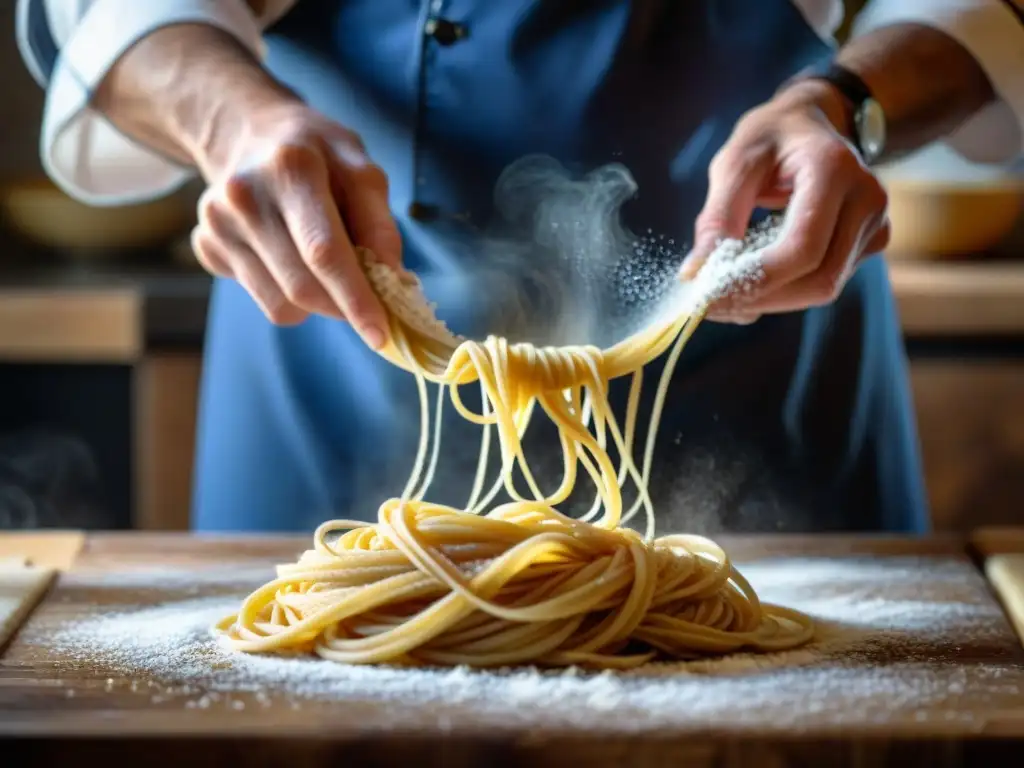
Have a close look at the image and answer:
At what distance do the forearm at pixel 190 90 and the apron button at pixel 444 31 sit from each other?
0.27 m

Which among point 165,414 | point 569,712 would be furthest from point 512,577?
point 165,414

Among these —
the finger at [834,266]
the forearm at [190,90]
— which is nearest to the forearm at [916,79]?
the finger at [834,266]

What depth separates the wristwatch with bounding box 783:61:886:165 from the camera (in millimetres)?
2039

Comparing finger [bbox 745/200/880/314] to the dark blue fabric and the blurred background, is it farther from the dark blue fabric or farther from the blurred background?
the blurred background

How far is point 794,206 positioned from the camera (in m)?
1.74

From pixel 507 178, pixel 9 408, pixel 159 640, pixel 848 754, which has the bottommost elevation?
pixel 9 408

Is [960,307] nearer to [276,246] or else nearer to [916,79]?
[916,79]

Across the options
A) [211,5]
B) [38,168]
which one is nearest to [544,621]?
[211,5]

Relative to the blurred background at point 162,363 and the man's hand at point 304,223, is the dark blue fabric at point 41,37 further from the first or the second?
the blurred background at point 162,363

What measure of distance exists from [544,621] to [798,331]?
83 centimetres

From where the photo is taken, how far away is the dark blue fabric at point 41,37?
2.21 m

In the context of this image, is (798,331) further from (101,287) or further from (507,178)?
(101,287)

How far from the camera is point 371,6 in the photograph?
2.20 metres

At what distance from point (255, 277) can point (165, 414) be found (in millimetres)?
1543
